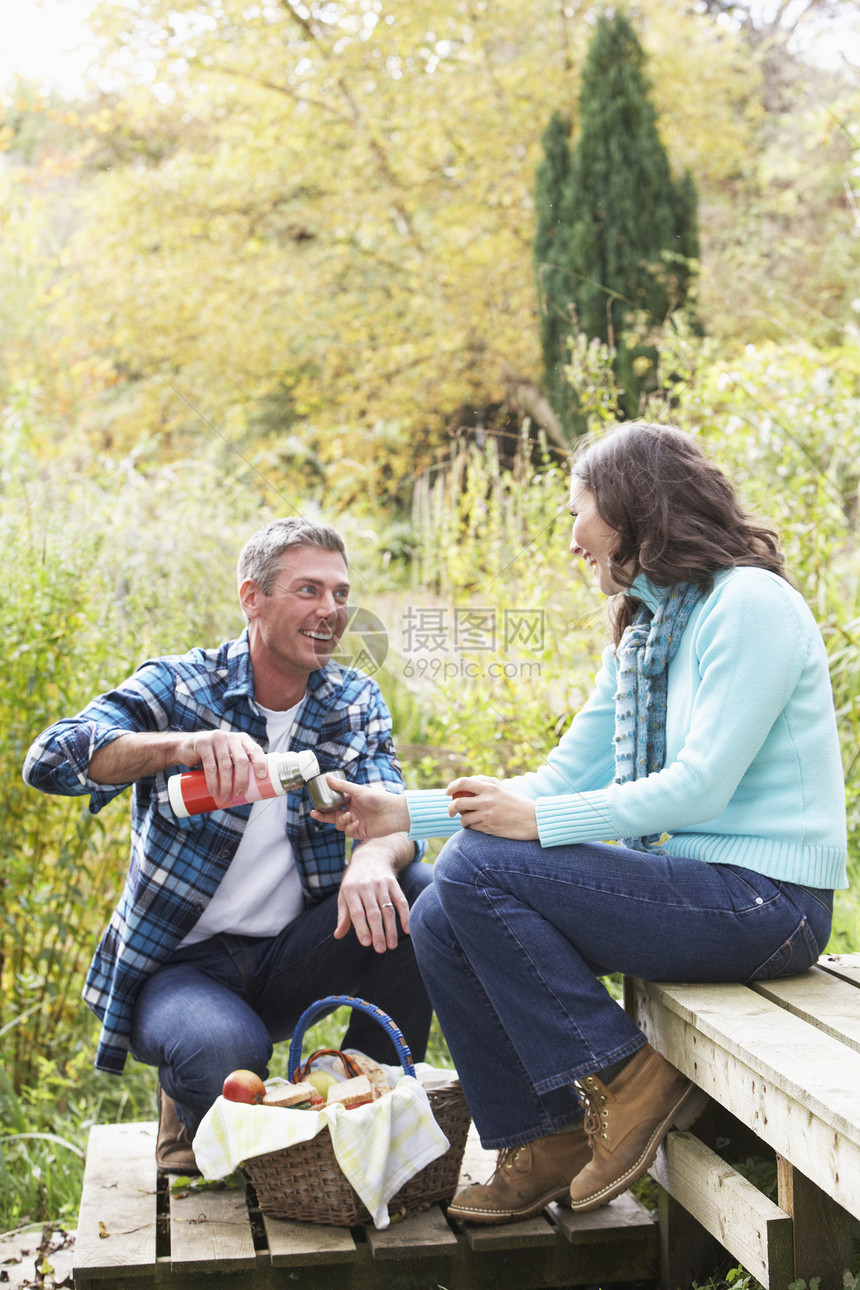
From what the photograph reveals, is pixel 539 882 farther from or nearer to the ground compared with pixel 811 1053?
farther from the ground

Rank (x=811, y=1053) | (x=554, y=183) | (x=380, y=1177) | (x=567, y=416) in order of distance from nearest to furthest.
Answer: (x=811, y=1053) < (x=380, y=1177) < (x=567, y=416) < (x=554, y=183)

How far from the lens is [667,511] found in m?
1.69

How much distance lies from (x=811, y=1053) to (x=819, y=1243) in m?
0.29

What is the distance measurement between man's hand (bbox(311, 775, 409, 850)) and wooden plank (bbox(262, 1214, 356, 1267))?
1.99 ft

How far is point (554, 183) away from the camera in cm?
731

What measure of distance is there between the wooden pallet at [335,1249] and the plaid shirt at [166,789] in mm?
303

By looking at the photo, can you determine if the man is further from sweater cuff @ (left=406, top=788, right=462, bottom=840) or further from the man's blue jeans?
sweater cuff @ (left=406, top=788, right=462, bottom=840)

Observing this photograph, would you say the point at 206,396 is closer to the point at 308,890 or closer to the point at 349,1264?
the point at 308,890

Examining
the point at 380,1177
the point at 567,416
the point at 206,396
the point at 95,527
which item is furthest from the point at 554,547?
the point at 206,396

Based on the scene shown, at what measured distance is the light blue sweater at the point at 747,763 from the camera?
5.07ft

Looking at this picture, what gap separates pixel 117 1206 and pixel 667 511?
4.60ft

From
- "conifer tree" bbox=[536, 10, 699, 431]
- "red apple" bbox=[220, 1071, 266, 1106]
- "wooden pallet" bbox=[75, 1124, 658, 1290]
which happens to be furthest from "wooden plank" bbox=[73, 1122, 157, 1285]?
"conifer tree" bbox=[536, 10, 699, 431]

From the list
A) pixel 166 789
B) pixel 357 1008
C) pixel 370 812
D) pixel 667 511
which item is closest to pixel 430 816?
A: pixel 370 812

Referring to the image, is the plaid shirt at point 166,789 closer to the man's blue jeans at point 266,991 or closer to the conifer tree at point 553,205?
the man's blue jeans at point 266,991
